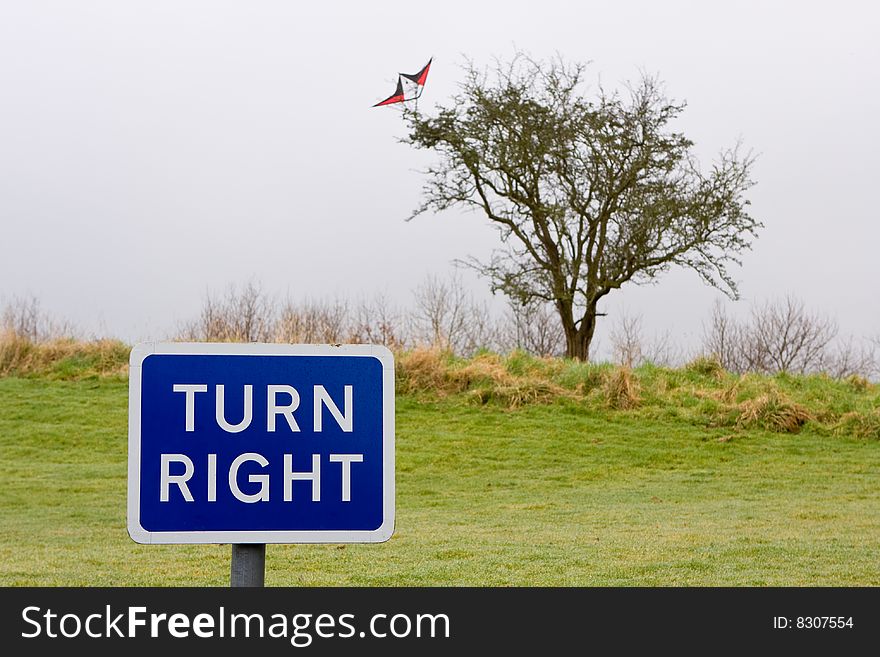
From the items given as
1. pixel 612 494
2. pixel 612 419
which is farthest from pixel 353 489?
pixel 612 419

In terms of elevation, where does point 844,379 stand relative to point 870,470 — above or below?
above

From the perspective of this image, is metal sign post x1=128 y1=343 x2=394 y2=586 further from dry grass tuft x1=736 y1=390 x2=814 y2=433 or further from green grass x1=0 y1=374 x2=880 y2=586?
dry grass tuft x1=736 y1=390 x2=814 y2=433

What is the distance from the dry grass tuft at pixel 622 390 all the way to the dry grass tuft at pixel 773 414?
1863 millimetres

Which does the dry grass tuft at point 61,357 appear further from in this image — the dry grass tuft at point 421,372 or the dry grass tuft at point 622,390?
the dry grass tuft at point 622,390

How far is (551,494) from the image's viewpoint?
1265 centimetres

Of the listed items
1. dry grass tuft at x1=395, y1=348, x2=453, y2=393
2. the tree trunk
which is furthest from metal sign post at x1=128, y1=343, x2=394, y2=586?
the tree trunk

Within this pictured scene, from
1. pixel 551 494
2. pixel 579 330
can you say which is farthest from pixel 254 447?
pixel 579 330

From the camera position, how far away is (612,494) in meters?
12.5

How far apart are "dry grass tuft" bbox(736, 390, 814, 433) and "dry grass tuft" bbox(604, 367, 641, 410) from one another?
1.86 m

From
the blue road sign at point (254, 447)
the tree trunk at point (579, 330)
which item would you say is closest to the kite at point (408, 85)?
the tree trunk at point (579, 330)
